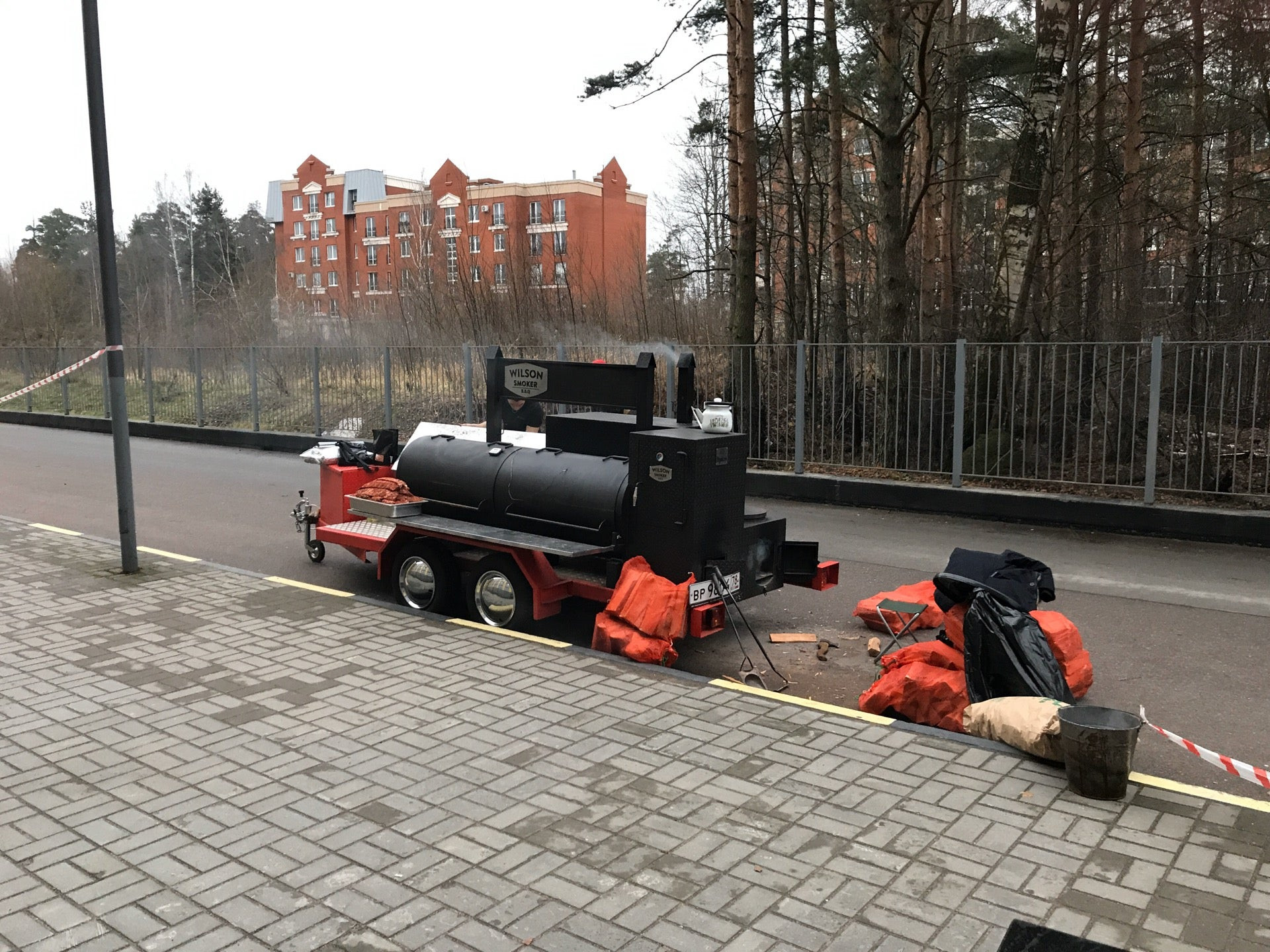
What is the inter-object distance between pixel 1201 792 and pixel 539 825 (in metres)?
2.94

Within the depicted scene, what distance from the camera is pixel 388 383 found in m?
20.3

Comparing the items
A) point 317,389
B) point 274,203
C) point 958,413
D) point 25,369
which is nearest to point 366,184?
point 274,203

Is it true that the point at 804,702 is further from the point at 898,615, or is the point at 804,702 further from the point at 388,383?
the point at 388,383

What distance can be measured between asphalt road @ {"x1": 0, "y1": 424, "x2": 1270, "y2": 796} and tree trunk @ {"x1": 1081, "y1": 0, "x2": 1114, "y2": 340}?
20.7 feet

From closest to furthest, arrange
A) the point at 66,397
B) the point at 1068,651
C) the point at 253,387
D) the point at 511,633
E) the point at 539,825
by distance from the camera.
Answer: the point at 539,825 → the point at 1068,651 → the point at 511,633 → the point at 253,387 → the point at 66,397

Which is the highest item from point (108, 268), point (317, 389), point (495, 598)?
point (108, 268)

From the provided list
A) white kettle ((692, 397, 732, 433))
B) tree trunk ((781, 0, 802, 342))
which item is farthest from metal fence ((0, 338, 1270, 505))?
tree trunk ((781, 0, 802, 342))

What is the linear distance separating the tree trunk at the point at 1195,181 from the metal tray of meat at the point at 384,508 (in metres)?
13.6

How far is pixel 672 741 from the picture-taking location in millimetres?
5035

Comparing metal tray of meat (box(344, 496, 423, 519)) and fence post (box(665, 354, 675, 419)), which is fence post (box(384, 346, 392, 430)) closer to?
fence post (box(665, 354, 675, 419))

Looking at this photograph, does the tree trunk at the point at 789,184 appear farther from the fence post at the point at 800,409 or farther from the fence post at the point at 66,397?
the fence post at the point at 66,397

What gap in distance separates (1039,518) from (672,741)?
824 centimetres

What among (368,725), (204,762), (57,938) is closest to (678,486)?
(368,725)

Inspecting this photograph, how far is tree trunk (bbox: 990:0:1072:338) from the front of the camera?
1356 cm
